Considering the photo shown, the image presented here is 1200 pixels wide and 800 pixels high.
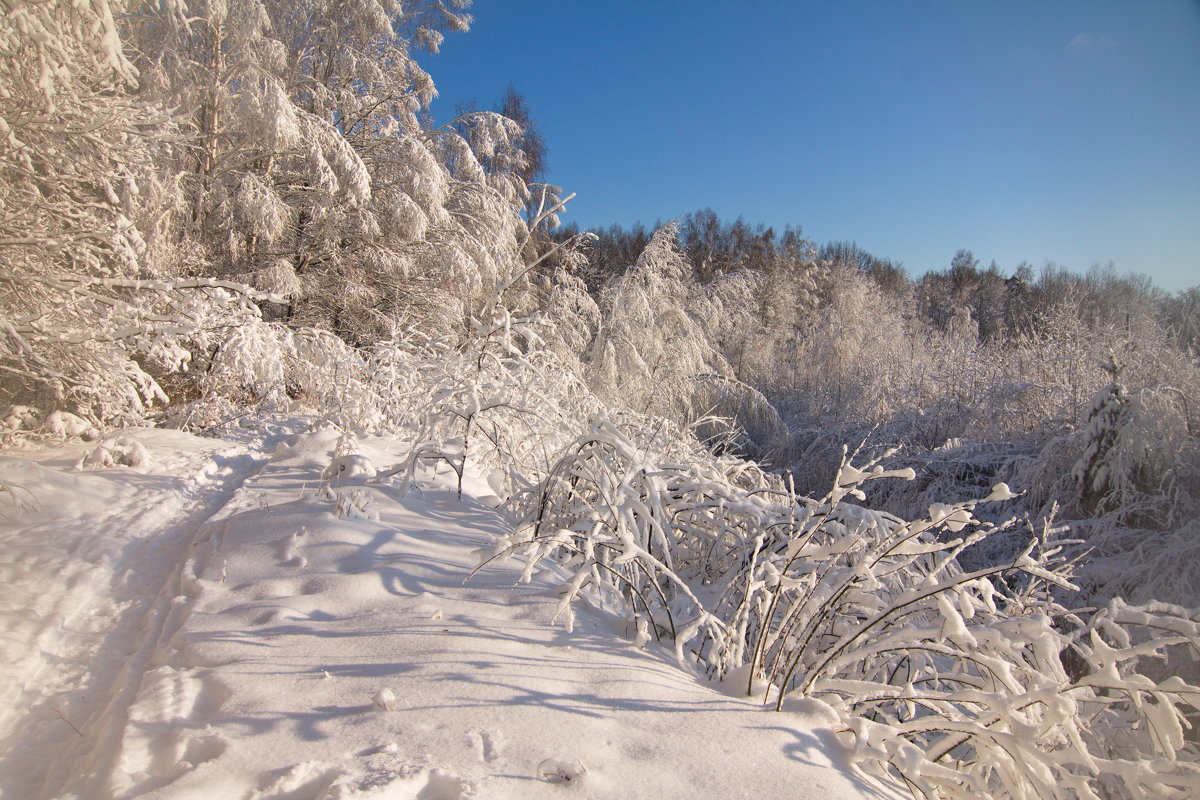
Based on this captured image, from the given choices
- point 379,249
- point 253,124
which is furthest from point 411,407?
point 379,249

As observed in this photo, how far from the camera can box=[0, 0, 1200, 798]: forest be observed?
6.69ft

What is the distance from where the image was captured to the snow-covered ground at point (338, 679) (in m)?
1.47

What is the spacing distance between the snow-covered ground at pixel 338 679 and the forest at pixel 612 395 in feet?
0.79

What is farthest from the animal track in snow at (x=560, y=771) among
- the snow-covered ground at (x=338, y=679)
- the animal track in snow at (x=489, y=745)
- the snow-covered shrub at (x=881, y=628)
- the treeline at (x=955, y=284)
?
the treeline at (x=955, y=284)

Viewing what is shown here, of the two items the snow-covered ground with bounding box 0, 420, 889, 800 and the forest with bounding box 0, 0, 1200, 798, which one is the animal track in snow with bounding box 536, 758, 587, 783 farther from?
the forest with bounding box 0, 0, 1200, 798

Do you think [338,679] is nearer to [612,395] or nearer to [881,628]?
[881,628]

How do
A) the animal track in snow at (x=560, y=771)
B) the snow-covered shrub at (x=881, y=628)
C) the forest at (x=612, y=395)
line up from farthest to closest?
the forest at (x=612, y=395), the snow-covered shrub at (x=881, y=628), the animal track in snow at (x=560, y=771)

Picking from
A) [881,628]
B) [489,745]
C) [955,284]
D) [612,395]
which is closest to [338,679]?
[489,745]

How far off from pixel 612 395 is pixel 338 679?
8363 millimetres

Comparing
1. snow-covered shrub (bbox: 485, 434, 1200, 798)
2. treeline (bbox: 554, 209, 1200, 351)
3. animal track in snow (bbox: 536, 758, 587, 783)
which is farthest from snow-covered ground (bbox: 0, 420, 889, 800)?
treeline (bbox: 554, 209, 1200, 351)

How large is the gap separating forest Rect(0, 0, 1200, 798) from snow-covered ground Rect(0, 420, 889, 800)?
240mm

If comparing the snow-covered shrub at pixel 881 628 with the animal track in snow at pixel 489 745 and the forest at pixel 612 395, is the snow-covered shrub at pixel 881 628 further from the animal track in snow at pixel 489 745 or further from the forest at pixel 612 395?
the animal track in snow at pixel 489 745

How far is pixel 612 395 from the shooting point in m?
10.1

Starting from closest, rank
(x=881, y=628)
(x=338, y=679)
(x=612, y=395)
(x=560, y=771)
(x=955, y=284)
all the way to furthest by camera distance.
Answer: (x=560, y=771) → (x=338, y=679) → (x=881, y=628) → (x=612, y=395) → (x=955, y=284)
